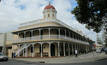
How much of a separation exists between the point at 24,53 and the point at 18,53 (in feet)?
5.16

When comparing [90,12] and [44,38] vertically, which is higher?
[90,12]

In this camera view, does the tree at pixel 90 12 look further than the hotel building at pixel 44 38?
No

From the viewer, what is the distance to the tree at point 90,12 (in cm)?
1236

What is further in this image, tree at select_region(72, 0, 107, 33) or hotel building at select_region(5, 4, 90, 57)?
hotel building at select_region(5, 4, 90, 57)

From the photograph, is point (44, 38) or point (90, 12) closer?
point (90, 12)

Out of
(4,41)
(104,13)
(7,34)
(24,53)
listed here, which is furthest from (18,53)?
(104,13)

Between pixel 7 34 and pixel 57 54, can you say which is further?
pixel 7 34

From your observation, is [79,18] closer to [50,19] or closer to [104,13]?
[104,13]

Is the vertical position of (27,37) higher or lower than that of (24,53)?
higher

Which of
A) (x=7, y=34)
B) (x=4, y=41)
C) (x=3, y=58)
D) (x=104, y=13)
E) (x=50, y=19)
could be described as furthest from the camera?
(x=7, y=34)

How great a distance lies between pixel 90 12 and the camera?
1324 cm

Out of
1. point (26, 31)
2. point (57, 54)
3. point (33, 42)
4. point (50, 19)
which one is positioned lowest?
point (57, 54)

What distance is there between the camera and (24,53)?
106ft

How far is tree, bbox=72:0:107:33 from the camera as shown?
12359 millimetres
